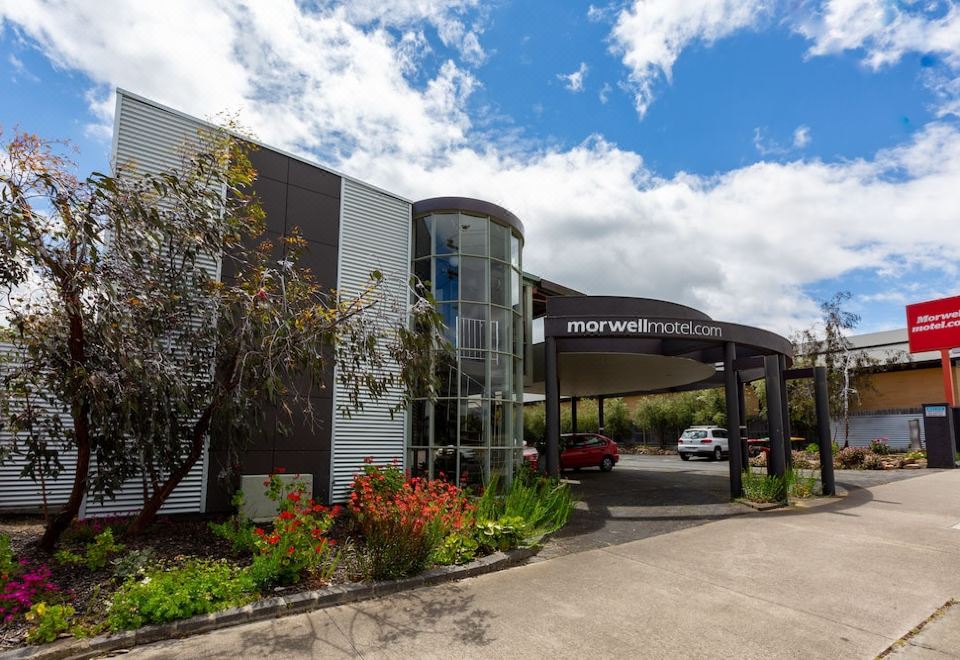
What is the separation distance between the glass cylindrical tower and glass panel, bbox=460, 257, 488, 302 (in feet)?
0.07

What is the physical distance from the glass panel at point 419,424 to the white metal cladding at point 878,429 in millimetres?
24449

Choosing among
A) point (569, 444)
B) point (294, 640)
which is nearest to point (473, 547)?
point (294, 640)

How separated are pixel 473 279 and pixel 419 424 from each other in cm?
316

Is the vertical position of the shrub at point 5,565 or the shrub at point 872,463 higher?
the shrub at point 5,565

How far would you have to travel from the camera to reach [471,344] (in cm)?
1168

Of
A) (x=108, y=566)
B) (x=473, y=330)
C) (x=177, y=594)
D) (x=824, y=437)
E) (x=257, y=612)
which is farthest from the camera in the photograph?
(x=824, y=437)

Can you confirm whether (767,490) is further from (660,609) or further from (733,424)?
(660,609)

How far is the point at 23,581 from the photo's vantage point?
5.21 meters

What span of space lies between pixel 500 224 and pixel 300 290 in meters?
6.69

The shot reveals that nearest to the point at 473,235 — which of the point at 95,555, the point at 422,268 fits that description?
the point at 422,268

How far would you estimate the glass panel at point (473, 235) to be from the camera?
12.1 meters

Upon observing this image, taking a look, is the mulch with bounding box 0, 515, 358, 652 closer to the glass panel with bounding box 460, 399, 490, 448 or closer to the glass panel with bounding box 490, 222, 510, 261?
the glass panel with bounding box 460, 399, 490, 448

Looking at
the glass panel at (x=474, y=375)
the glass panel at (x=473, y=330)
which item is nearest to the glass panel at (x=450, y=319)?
the glass panel at (x=473, y=330)

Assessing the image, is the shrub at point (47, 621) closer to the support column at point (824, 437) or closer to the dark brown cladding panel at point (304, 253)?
the dark brown cladding panel at point (304, 253)
